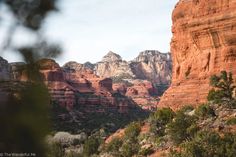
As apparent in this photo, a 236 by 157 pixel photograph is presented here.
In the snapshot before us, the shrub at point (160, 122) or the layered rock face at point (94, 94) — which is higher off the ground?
the layered rock face at point (94, 94)

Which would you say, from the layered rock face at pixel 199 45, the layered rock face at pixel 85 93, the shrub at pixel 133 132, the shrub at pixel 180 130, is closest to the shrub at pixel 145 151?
the shrub at pixel 180 130

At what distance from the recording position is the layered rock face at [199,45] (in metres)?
63.5

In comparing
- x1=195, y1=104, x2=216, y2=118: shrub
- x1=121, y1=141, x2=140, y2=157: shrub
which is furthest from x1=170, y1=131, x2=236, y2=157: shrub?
x1=195, y1=104, x2=216, y2=118: shrub

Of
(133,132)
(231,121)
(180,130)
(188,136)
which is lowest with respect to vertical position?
(133,132)

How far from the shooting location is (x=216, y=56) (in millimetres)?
65750

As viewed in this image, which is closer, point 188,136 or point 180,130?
point 180,130

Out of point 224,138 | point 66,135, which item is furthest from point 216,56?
point 224,138

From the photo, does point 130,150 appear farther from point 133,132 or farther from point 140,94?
point 140,94

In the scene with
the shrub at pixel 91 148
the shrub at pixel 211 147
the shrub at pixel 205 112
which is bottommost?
the shrub at pixel 91 148

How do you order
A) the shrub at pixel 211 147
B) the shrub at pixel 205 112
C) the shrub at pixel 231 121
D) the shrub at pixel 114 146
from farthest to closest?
the shrub at pixel 114 146, the shrub at pixel 205 112, the shrub at pixel 231 121, the shrub at pixel 211 147

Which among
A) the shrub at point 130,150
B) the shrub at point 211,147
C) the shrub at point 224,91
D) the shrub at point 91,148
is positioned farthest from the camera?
the shrub at point 91,148

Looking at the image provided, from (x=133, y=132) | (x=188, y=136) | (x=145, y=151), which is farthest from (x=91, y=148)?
(x=188, y=136)

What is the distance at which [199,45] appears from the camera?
69312 millimetres

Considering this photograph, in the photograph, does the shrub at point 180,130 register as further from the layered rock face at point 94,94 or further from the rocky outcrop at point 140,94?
the rocky outcrop at point 140,94
